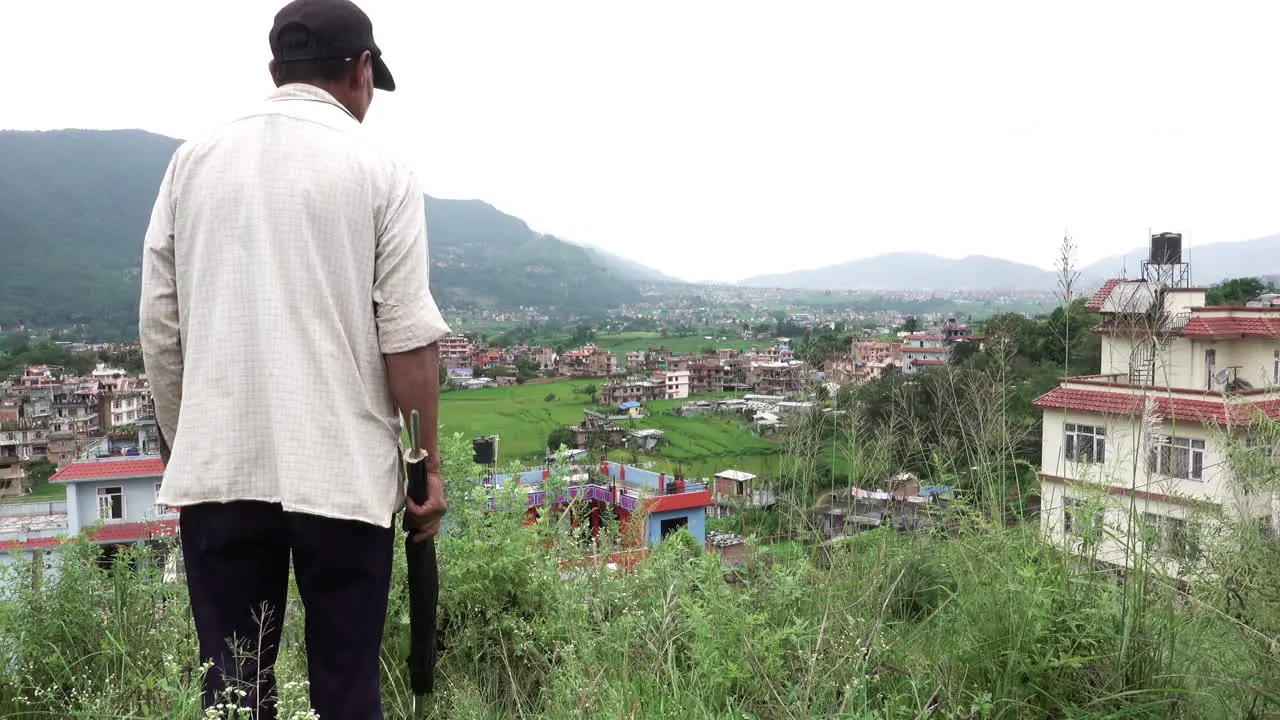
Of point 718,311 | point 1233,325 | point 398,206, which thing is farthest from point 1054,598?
point 718,311

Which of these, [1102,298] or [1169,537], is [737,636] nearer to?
[1169,537]

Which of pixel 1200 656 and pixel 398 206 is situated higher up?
pixel 398 206

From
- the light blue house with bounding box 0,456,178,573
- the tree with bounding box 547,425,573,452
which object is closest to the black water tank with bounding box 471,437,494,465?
the light blue house with bounding box 0,456,178,573

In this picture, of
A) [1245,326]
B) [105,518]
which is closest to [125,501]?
[105,518]

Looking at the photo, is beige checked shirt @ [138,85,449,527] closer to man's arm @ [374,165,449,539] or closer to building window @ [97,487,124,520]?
man's arm @ [374,165,449,539]

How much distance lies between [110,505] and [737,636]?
5.78 feet

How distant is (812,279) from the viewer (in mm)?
158625

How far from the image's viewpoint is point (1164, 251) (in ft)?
6.35

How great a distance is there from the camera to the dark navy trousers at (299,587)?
1.07 m

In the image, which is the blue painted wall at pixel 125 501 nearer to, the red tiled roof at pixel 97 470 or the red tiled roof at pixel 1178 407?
the red tiled roof at pixel 97 470

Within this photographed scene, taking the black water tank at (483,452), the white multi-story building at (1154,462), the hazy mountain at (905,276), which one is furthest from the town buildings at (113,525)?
the hazy mountain at (905,276)

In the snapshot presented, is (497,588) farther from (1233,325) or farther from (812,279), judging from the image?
(812,279)

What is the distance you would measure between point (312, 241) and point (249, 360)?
0.61 ft

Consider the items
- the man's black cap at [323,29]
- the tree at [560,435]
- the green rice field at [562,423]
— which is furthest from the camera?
the tree at [560,435]
